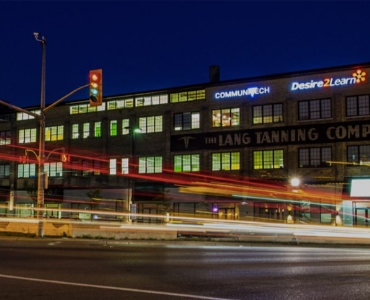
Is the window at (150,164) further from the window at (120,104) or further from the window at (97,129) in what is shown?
the window at (97,129)

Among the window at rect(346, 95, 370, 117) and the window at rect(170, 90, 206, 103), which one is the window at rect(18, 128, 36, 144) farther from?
the window at rect(346, 95, 370, 117)

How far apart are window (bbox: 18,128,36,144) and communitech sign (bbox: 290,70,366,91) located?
30.3 metres

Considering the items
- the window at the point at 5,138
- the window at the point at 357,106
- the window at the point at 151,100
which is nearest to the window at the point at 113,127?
the window at the point at 151,100

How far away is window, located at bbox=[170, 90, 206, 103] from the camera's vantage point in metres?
44.4

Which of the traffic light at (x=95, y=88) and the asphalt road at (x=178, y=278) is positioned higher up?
the traffic light at (x=95, y=88)

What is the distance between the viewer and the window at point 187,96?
146 feet

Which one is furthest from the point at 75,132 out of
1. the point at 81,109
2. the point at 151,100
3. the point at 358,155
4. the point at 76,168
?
the point at 358,155

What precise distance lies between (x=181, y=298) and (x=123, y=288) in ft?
5.19

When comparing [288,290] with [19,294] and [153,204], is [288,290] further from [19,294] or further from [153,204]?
[153,204]

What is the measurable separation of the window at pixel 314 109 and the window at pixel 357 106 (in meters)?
1.57

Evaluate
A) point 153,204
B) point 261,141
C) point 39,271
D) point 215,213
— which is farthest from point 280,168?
point 39,271

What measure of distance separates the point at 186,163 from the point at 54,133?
1708 cm

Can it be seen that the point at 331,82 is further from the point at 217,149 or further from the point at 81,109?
the point at 81,109

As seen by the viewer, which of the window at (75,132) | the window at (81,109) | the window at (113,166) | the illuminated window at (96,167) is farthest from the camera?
the window at (75,132)
